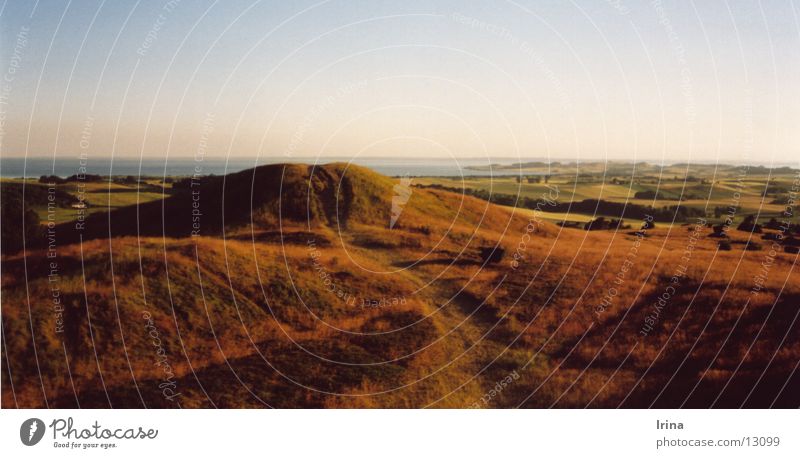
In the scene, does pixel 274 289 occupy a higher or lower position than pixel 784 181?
lower

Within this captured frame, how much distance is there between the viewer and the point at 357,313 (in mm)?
13578

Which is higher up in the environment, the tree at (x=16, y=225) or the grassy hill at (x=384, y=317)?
the tree at (x=16, y=225)

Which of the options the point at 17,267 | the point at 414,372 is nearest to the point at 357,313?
the point at 414,372

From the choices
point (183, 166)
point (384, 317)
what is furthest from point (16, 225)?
point (384, 317)

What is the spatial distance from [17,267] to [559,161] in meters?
12.3

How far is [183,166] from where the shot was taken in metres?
13.9

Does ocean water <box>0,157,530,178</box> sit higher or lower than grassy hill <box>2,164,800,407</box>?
higher

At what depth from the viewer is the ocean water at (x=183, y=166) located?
522 inches

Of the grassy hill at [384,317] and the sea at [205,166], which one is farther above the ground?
the sea at [205,166]

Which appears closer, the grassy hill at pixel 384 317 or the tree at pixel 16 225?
the grassy hill at pixel 384 317

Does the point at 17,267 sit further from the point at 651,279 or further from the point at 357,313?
the point at 651,279

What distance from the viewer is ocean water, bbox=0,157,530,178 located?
43.5 ft
